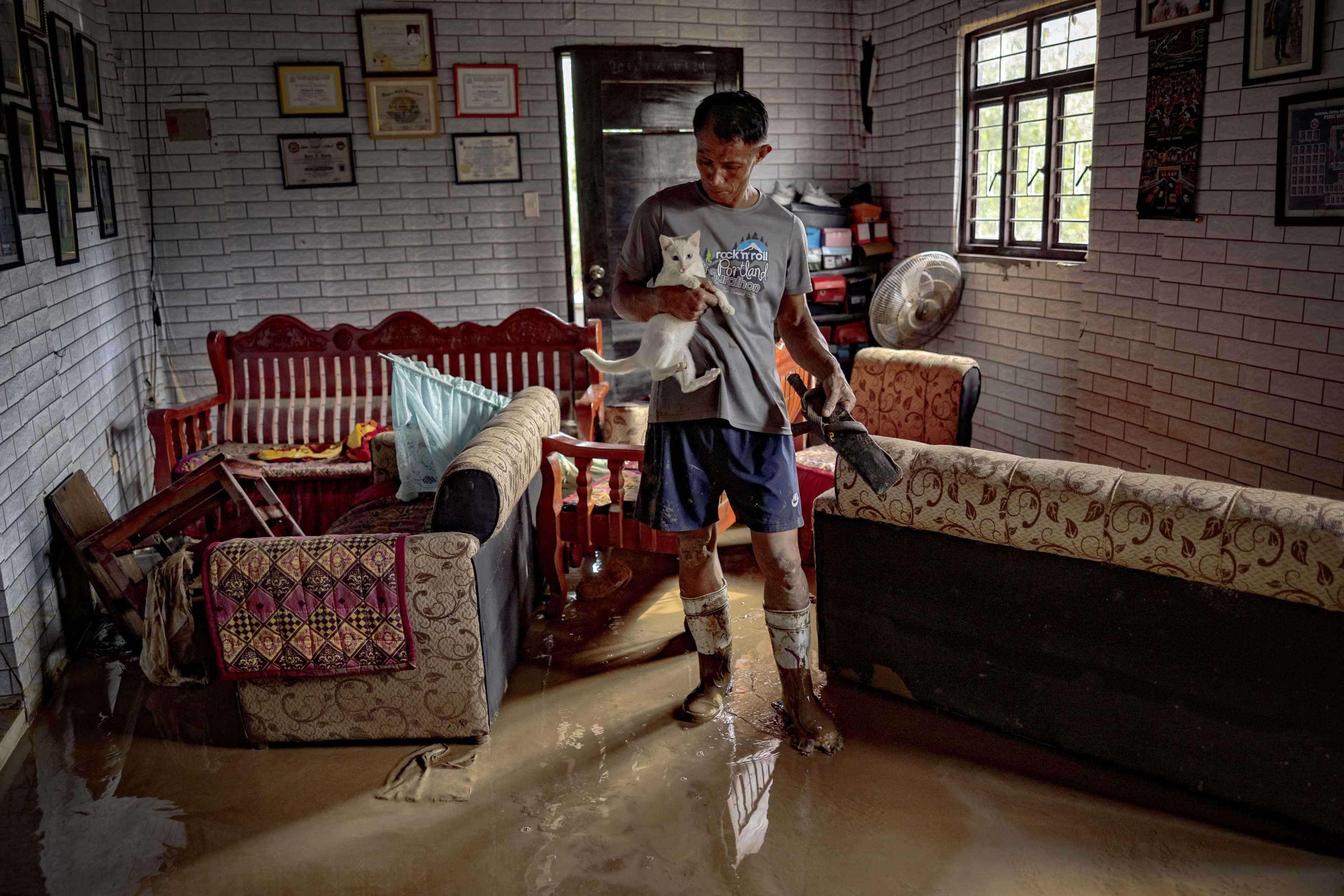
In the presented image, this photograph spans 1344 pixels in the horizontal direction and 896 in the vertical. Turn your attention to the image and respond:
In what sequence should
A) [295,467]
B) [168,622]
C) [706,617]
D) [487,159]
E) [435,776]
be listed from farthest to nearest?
[487,159] → [295,467] → [168,622] → [706,617] → [435,776]

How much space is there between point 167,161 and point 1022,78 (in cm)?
510

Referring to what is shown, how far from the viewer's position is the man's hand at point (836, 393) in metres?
2.75

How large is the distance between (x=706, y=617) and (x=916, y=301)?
2.96 meters

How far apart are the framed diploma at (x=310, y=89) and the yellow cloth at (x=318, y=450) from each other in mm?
2329

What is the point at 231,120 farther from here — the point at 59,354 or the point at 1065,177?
the point at 1065,177

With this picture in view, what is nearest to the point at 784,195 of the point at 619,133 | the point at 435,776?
the point at 619,133

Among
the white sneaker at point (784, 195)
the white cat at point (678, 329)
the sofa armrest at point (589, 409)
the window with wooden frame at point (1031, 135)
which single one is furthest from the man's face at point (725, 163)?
the white sneaker at point (784, 195)

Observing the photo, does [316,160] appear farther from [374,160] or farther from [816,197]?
[816,197]

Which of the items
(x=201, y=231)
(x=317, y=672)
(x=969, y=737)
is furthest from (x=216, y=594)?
(x=201, y=231)

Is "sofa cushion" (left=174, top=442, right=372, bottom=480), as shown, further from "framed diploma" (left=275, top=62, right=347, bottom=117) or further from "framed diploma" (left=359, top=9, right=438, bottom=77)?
"framed diploma" (left=359, top=9, right=438, bottom=77)

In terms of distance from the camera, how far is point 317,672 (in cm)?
285

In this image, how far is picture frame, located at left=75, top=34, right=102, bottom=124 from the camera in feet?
15.5

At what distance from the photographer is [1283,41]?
3.68 meters

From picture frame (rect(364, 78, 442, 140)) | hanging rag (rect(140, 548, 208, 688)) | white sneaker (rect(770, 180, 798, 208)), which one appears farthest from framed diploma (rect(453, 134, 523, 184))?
hanging rag (rect(140, 548, 208, 688))
